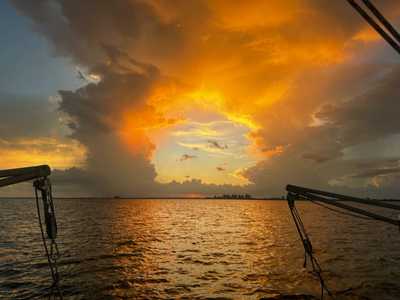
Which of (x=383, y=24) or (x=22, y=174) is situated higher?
(x=383, y=24)

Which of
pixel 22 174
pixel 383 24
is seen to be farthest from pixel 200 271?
pixel 383 24

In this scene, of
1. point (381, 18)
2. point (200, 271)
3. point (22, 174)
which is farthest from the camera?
point (200, 271)

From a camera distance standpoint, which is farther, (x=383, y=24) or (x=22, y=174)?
(x=22, y=174)

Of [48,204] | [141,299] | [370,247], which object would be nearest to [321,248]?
[370,247]

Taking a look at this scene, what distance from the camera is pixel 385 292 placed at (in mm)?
21141

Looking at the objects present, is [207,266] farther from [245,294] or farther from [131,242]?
[131,242]

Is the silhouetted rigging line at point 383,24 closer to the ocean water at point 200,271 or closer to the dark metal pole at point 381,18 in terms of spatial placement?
the dark metal pole at point 381,18

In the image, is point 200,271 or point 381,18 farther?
point 200,271

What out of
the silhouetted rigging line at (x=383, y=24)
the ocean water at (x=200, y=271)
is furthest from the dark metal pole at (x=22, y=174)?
the ocean water at (x=200, y=271)

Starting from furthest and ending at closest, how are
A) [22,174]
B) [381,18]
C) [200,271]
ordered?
[200,271] → [22,174] → [381,18]

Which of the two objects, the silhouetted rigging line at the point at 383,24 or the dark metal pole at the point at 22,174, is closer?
the silhouetted rigging line at the point at 383,24

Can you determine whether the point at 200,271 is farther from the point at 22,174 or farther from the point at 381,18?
the point at 381,18

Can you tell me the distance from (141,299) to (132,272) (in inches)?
299

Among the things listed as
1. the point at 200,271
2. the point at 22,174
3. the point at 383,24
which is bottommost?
the point at 200,271
